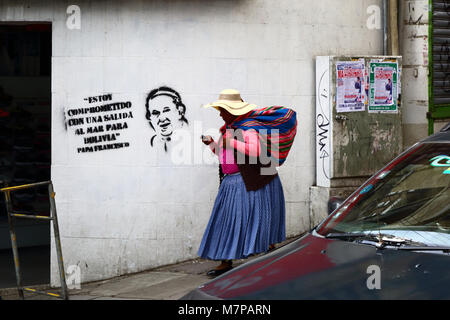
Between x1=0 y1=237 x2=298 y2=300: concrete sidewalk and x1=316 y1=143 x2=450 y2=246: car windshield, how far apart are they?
2806 millimetres

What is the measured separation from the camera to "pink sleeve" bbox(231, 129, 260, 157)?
6.13m

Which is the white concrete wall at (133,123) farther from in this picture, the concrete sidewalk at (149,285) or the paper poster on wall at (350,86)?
the paper poster on wall at (350,86)

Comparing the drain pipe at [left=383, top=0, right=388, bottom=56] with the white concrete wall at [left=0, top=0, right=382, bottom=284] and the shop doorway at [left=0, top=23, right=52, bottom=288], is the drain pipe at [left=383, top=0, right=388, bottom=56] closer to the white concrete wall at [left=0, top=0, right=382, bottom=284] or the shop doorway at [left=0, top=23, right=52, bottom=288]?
the white concrete wall at [left=0, top=0, right=382, bottom=284]

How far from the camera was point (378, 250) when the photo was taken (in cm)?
321

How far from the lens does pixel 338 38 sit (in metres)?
8.10

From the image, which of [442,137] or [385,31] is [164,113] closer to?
[385,31]

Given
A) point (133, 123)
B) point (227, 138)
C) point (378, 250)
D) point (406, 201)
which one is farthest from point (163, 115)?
point (378, 250)

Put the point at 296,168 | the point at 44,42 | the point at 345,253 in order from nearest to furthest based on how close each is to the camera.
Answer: the point at 345,253, the point at 296,168, the point at 44,42

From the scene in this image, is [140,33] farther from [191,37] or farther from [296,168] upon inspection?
[296,168]

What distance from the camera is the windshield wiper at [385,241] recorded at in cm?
315

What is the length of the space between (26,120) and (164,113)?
3.06 metres

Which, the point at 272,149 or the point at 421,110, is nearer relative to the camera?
the point at 272,149

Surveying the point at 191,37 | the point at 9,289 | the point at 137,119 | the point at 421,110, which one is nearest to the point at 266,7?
the point at 191,37
